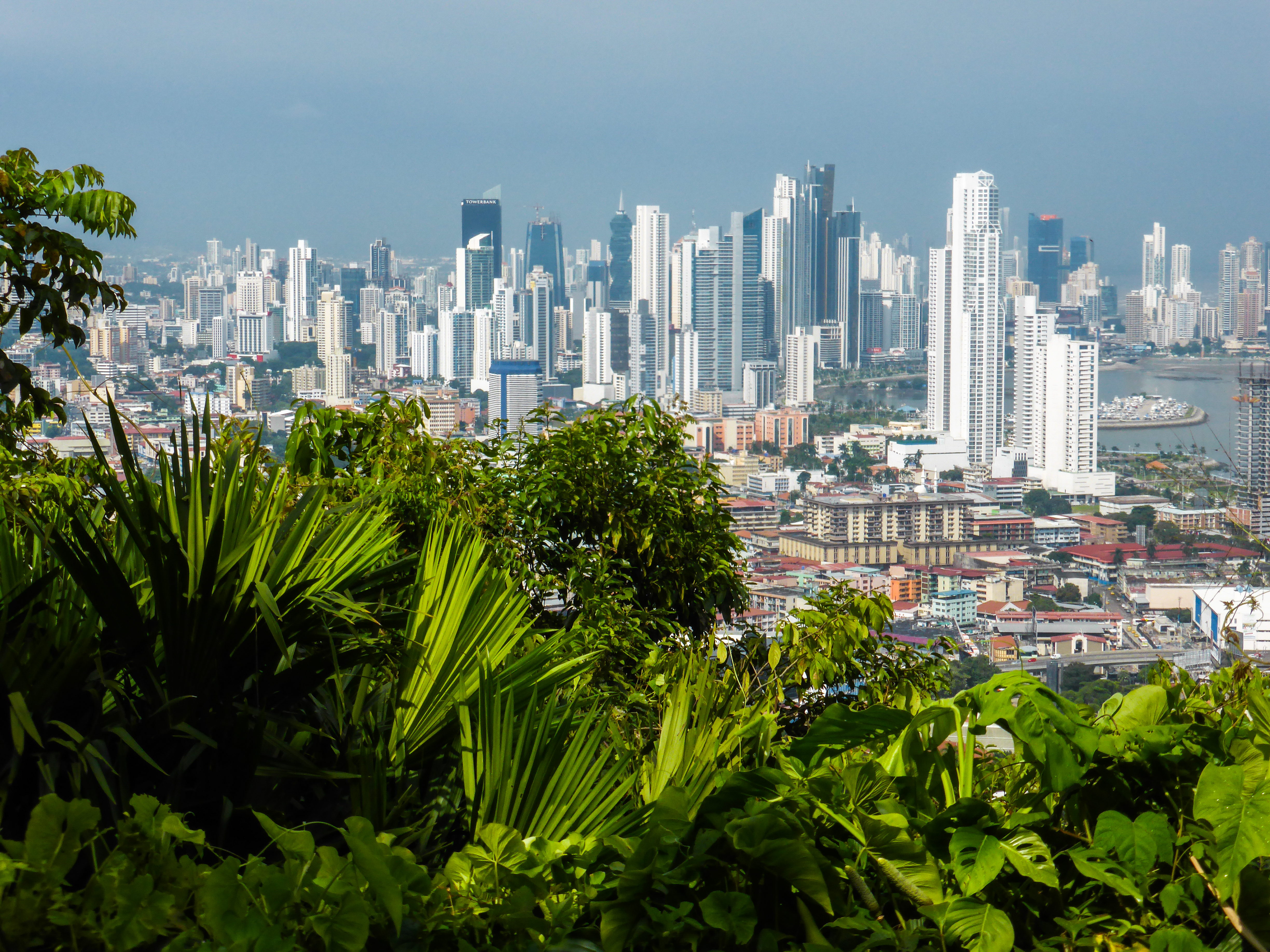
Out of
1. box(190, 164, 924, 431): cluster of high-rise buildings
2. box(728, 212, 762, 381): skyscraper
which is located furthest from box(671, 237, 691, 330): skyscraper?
box(728, 212, 762, 381): skyscraper

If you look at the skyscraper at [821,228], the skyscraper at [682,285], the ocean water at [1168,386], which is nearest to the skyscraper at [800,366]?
the skyscraper at [682,285]

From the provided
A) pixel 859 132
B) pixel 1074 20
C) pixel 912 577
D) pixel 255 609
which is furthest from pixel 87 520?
pixel 1074 20

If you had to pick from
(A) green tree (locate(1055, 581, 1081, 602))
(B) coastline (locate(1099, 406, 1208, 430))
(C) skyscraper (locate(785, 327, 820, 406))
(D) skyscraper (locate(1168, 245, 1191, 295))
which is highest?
(D) skyscraper (locate(1168, 245, 1191, 295))

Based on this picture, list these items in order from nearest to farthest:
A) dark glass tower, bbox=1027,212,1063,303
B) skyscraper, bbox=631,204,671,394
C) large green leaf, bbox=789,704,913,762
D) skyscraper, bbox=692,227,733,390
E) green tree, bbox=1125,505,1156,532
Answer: large green leaf, bbox=789,704,913,762 → green tree, bbox=1125,505,1156,532 → skyscraper, bbox=692,227,733,390 → skyscraper, bbox=631,204,671,394 → dark glass tower, bbox=1027,212,1063,303

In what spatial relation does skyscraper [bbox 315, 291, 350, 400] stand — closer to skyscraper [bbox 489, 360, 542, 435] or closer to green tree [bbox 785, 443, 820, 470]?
skyscraper [bbox 489, 360, 542, 435]

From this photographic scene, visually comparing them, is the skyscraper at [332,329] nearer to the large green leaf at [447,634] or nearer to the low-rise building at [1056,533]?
the low-rise building at [1056,533]

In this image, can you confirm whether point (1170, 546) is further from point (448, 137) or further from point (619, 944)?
point (448, 137)
